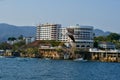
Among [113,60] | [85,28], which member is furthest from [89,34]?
[113,60]

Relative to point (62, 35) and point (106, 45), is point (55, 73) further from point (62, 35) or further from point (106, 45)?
point (62, 35)

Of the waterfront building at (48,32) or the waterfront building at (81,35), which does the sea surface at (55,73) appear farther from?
the waterfront building at (48,32)

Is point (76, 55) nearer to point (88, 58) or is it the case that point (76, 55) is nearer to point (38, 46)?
point (88, 58)

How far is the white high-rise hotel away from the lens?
144 metres

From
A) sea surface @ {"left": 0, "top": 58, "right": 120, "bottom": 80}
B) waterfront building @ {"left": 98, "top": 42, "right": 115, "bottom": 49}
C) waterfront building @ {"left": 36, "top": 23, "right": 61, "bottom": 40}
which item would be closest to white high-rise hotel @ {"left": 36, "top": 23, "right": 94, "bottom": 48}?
waterfront building @ {"left": 36, "top": 23, "right": 61, "bottom": 40}

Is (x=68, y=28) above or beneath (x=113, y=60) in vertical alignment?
above

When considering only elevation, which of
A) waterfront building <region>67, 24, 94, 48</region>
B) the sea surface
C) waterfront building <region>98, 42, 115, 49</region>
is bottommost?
the sea surface

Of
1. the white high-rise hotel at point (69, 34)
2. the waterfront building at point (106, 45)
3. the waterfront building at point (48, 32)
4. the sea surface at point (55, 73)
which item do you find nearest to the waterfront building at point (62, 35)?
the white high-rise hotel at point (69, 34)

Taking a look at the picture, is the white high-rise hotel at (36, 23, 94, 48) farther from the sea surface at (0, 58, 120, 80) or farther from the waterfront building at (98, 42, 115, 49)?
the sea surface at (0, 58, 120, 80)

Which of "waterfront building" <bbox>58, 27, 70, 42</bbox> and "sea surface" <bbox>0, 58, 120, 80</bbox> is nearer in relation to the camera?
"sea surface" <bbox>0, 58, 120, 80</bbox>

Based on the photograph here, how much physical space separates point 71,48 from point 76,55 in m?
5.58

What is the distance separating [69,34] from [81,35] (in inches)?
212

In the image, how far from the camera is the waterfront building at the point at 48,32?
17738 cm

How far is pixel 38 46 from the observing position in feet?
513
